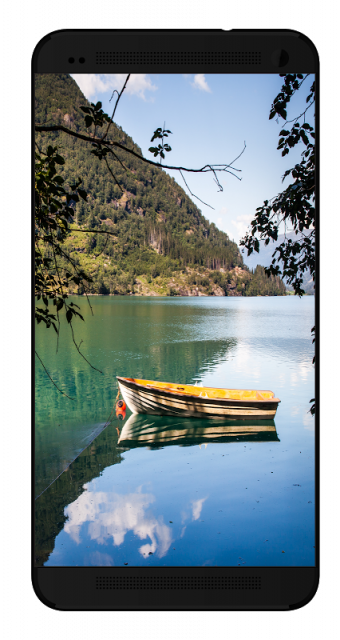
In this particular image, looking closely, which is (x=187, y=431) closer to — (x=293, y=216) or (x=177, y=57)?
(x=293, y=216)

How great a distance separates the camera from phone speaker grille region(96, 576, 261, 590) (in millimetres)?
1799

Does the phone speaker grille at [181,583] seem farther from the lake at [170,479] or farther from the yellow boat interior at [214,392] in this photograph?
the yellow boat interior at [214,392]

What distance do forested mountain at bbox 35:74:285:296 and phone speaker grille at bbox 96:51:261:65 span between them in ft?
0.95

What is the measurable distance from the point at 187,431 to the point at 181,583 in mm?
8861

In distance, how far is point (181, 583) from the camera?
1.80 metres

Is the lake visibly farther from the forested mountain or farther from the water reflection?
the forested mountain

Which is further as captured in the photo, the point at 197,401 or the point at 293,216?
the point at 197,401

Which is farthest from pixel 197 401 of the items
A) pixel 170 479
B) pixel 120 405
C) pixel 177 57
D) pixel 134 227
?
pixel 134 227
